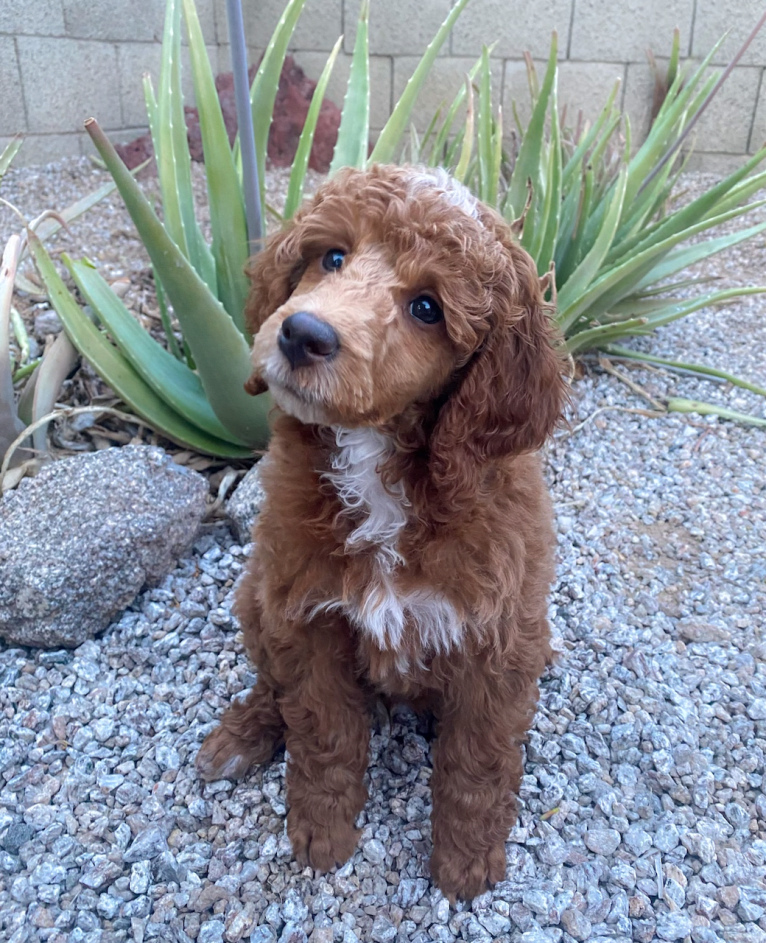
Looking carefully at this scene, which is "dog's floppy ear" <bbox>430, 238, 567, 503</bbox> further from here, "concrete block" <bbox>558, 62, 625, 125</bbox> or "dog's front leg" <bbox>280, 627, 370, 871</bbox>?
"concrete block" <bbox>558, 62, 625, 125</bbox>

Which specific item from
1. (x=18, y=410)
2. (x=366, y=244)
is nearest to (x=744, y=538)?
(x=366, y=244)

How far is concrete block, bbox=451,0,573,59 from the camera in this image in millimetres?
7188

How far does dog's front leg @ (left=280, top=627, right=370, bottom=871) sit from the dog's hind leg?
226 mm

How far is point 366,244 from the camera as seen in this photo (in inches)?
71.6

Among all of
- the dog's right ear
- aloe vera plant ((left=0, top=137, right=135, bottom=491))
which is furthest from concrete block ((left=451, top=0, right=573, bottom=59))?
the dog's right ear

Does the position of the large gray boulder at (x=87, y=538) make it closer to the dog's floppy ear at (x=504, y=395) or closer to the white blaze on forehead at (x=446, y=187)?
the dog's floppy ear at (x=504, y=395)

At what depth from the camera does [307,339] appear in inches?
63.2

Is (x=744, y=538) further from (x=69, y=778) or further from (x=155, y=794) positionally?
(x=69, y=778)

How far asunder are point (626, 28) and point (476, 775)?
24.7 ft

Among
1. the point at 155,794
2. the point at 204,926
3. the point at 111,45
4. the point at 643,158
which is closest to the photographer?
the point at 204,926

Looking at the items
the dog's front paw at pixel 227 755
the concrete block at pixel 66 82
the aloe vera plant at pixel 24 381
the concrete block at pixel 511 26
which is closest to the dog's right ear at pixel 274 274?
the dog's front paw at pixel 227 755

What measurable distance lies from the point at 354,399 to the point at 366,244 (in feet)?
1.38

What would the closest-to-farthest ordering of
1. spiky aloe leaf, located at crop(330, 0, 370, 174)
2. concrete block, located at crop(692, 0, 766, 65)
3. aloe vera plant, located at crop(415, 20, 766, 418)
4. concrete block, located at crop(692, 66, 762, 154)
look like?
spiky aloe leaf, located at crop(330, 0, 370, 174)
aloe vera plant, located at crop(415, 20, 766, 418)
concrete block, located at crop(692, 0, 766, 65)
concrete block, located at crop(692, 66, 762, 154)

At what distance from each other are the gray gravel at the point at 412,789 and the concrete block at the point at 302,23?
19.4 ft
